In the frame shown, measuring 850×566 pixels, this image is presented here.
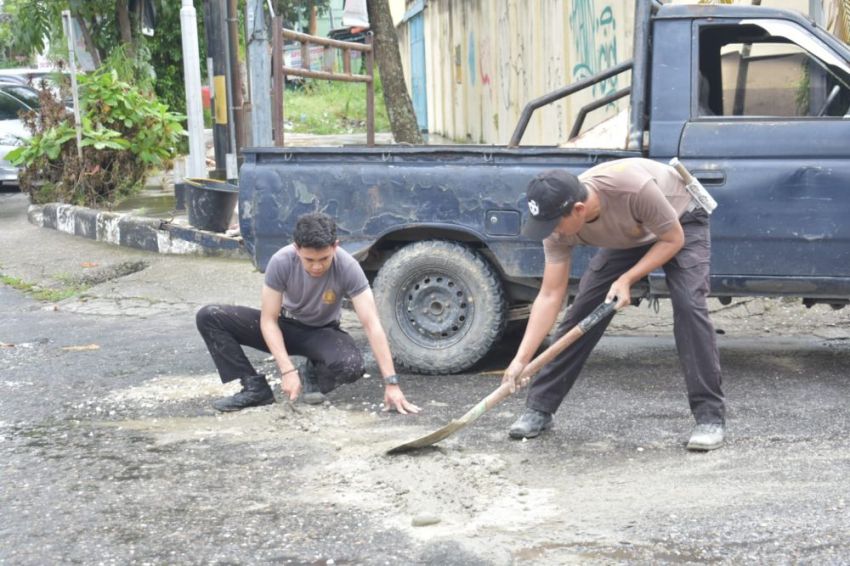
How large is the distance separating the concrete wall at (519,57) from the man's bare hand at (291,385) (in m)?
4.50

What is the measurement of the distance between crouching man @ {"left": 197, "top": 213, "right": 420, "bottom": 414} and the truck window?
6.38 feet

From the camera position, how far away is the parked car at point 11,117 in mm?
16297

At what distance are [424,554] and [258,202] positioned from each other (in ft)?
9.71

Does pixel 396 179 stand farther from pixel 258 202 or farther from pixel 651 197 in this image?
pixel 651 197

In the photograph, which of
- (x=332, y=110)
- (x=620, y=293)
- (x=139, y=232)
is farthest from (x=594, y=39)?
(x=332, y=110)

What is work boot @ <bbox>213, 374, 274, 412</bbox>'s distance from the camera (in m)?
5.71

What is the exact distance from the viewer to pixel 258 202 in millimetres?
6305

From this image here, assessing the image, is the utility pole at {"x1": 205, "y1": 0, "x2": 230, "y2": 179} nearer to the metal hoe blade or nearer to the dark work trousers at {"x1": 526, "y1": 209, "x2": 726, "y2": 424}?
the dark work trousers at {"x1": 526, "y1": 209, "x2": 726, "y2": 424}

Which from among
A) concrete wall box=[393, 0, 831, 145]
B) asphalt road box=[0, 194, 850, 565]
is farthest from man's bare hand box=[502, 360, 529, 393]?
concrete wall box=[393, 0, 831, 145]

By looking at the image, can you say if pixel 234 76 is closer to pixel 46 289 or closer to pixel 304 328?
pixel 46 289

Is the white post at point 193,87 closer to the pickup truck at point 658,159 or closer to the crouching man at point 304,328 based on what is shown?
the pickup truck at point 658,159

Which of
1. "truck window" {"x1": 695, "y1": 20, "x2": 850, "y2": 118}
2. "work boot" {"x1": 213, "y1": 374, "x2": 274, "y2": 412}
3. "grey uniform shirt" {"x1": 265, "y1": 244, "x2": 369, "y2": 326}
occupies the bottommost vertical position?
"work boot" {"x1": 213, "y1": 374, "x2": 274, "y2": 412}

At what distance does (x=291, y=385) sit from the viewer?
17.8ft

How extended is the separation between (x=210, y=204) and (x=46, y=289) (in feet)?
5.12
